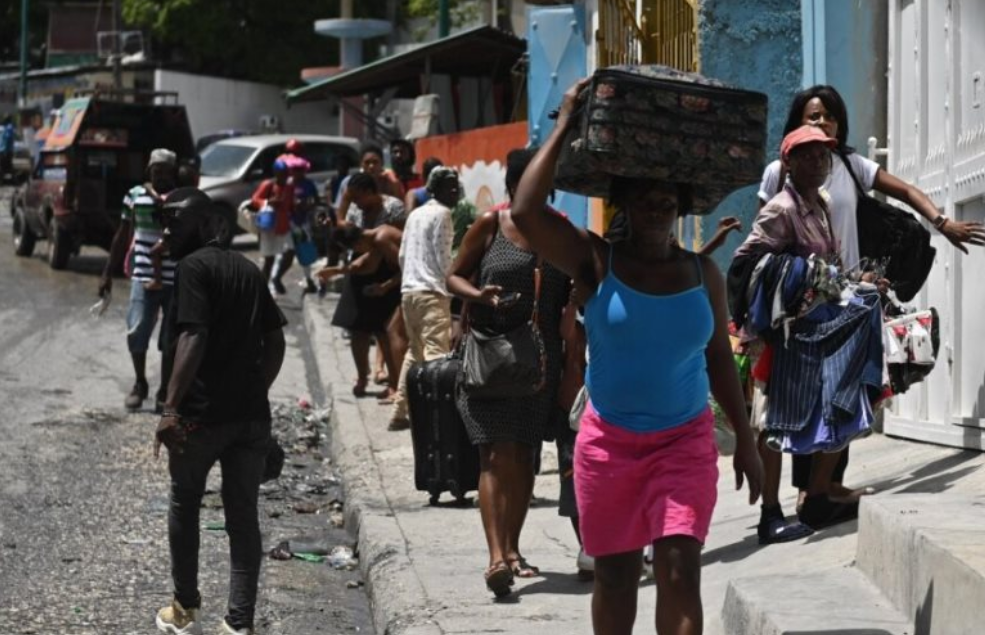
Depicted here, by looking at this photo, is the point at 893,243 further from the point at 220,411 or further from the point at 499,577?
the point at 220,411

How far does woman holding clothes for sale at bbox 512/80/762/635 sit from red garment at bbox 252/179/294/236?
15780 mm

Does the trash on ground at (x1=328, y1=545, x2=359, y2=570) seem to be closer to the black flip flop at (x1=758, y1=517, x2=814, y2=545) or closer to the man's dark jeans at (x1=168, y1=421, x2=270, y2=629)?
the man's dark jeans at (x1=168, y1=421, x2=270, y2=629)

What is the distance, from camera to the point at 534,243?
17.5 feet

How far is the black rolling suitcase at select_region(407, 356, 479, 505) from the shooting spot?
912 centimetres

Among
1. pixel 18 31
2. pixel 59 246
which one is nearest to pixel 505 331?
pixel 59 246

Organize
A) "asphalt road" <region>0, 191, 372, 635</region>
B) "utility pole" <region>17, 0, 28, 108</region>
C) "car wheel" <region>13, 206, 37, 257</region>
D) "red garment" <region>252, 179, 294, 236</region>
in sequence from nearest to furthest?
"asphalt road" <region>0, 191, 372, 635</region> < "red garment" <region>252, 179, 294, 236</region> < "car wheel" <region>13, 206, 37, 257</region> < "utility pole" <region>17, 0, 28, 108</region>

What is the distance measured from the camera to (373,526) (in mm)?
9031

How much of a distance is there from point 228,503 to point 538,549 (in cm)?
202

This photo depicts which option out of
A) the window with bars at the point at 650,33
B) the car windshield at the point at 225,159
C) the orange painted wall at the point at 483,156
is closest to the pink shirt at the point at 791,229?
the window with bars at the point at 650,33

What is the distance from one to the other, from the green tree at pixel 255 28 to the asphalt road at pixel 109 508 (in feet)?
108

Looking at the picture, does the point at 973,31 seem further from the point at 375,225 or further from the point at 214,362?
the point at 375,225

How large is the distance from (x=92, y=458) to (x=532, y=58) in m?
5.55

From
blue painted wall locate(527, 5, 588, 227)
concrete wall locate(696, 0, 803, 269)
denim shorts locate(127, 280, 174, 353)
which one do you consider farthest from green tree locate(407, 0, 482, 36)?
concrete wall locate(696, 0, 803, 269)

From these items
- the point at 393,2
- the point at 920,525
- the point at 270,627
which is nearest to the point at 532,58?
the point at 270,627
